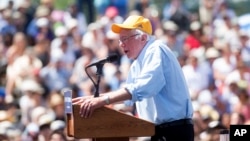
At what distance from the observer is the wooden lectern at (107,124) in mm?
6684

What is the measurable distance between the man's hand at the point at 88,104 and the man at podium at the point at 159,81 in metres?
0.18

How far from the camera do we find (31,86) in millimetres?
13188

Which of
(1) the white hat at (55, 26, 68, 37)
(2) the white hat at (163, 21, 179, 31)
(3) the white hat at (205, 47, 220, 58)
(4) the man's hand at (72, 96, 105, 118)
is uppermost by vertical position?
(2) the white hat at (163, 21, 179, 31)

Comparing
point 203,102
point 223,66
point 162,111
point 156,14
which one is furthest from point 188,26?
point 162,111

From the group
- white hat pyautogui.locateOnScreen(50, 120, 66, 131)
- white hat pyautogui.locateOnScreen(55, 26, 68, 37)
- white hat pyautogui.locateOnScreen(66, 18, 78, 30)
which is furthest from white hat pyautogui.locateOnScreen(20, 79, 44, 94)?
white hat pyautogui.locateOnScreen(66, 18, 78, 30)

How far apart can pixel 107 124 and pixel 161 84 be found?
49cm

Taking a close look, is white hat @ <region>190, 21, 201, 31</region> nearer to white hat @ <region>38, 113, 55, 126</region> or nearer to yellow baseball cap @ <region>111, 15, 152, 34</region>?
white hat @ <region>38, 113, 55, 126</region>

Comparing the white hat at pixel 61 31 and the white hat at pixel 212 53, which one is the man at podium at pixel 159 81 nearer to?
the white hat at pixel 61 31

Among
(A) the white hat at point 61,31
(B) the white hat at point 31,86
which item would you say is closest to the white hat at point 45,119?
(B) the white hat at point 31,86

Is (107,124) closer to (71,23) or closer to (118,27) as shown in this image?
(118,27)

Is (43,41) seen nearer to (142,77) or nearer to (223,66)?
(223,66)

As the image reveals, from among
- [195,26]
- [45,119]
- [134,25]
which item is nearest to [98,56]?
[195,26]

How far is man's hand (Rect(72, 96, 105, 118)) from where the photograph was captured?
21.9ft

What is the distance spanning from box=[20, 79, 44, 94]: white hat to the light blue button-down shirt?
6081 millimetres
